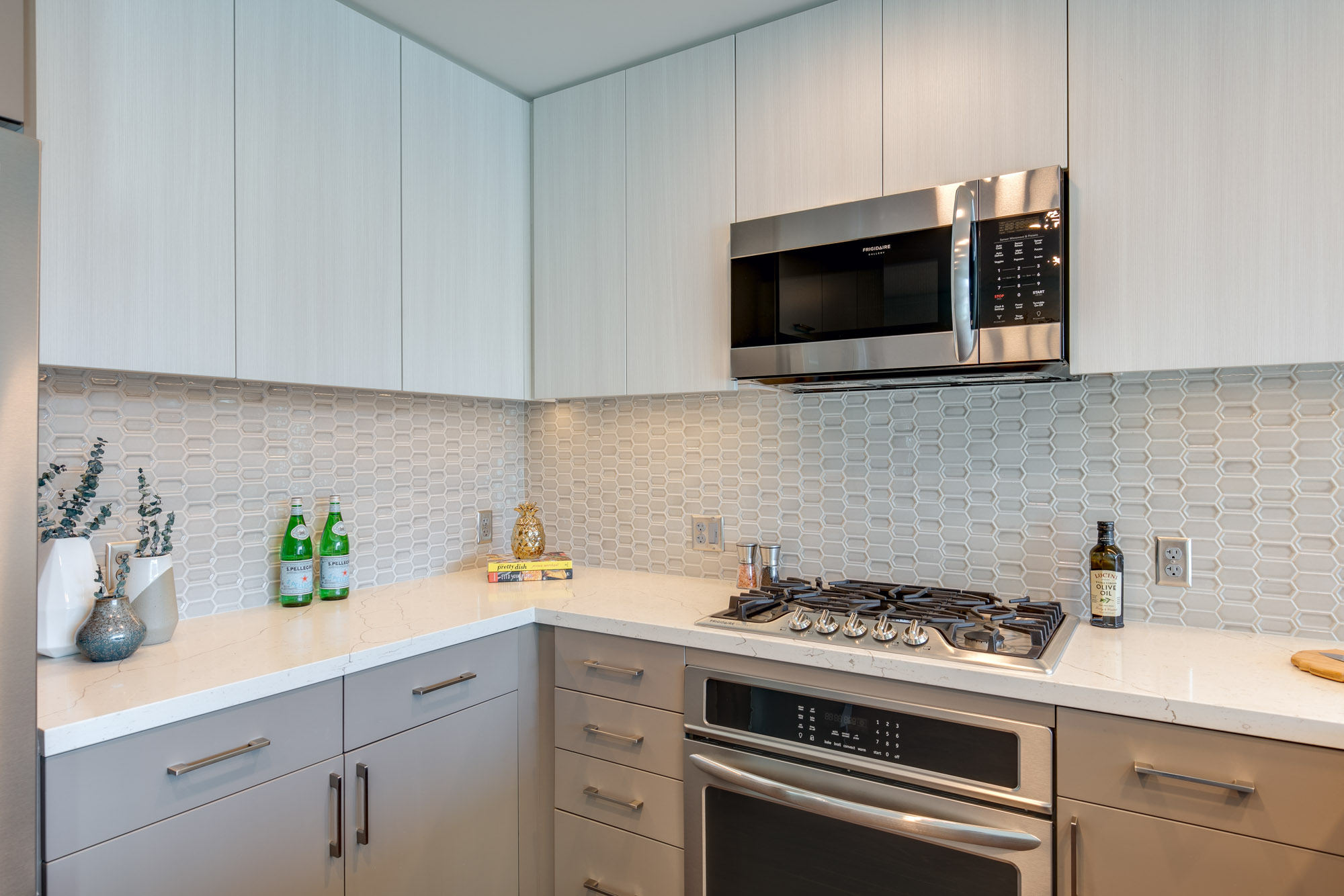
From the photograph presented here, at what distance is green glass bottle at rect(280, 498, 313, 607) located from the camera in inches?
75.0

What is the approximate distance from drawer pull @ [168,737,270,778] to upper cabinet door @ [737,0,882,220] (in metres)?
1.63

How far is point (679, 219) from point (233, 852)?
177 centimetres

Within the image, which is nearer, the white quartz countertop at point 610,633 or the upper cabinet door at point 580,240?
the white quartz countertop at point 610,633

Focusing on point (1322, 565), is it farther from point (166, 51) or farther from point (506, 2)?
point (166, 51)

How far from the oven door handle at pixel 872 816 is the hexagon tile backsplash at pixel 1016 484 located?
2.28ft

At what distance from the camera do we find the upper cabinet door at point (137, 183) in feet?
4.44

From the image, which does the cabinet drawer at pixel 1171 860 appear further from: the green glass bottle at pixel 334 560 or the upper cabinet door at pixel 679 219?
the green glass bottle at pixel 334 560

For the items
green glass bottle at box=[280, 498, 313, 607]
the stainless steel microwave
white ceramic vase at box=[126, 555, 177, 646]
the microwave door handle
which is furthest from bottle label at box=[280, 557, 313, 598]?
the microwave door handle

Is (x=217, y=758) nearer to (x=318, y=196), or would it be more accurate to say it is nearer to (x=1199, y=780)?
(x=318, y=196)

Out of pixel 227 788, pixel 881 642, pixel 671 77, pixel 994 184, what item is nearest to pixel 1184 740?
pixel 881 642

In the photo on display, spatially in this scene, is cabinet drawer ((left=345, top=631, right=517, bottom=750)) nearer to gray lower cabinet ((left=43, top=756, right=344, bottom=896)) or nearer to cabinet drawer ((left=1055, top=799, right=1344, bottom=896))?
gray lower cabinet ((left=43, top=756, right=344, bottom=896))

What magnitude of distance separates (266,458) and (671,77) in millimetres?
1550

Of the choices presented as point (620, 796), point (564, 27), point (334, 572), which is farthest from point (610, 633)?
point (564, 27)

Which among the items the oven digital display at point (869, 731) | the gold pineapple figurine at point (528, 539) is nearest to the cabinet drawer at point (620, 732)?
the oven digital display at point (869, 731)
